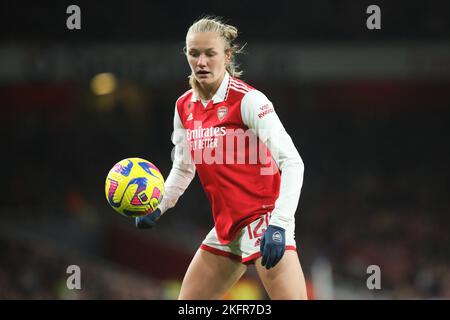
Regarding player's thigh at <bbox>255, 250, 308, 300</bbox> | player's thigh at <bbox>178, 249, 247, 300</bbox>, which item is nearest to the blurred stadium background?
player's thigh at <bbox>178, 249, 247, 300</bbox>

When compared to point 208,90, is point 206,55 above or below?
above

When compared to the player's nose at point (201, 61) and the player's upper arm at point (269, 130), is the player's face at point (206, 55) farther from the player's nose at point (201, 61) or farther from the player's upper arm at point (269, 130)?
the player's upper arm at point (269, 130)

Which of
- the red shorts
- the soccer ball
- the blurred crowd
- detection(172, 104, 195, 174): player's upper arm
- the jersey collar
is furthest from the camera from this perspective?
the blurred crowd

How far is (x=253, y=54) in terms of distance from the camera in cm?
1263

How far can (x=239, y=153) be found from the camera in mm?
3689

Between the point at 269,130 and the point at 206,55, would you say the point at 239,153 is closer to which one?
the point at 269,130

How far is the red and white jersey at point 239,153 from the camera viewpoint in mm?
3555

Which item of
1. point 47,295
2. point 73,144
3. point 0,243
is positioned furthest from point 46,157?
point 47,295

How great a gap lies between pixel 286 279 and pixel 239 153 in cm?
65

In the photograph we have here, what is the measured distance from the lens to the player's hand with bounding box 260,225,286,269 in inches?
133

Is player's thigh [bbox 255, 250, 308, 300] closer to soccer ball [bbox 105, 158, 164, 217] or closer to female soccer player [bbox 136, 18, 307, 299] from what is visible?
female soccer player [bbox 136, 18, 307, 299]

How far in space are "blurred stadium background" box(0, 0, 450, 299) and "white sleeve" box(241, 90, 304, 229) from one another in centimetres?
672

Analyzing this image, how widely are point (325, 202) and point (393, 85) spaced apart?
251 centimetres

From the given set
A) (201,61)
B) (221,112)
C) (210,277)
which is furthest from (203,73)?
(210,277)
